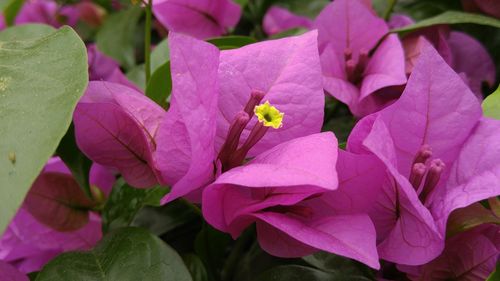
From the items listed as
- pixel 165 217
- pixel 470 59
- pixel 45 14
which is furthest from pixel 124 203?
pixel 45 14

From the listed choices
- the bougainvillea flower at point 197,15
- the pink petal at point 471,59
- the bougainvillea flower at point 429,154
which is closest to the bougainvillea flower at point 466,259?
the bougainvillea flower at point 429,154

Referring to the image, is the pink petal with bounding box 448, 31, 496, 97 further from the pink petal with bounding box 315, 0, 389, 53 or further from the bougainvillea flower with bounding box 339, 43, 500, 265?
the bougainvillea flower with bounding box 339, 43, 500, 265

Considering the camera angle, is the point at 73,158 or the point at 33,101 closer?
the point at 33,101

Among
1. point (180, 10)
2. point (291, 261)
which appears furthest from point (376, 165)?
point (180, 10)

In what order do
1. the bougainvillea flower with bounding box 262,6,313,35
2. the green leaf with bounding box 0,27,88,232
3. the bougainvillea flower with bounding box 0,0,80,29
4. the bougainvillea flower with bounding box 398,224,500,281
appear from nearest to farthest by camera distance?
the green leaf with bounding box 0,27,88,232 < the bougainvillea flower with bounding box 398,224,500,281 < the bougainvillea flower with bounding box 262,6,313,35 < the bougainvillea flower with bounding box 0,0,80,29

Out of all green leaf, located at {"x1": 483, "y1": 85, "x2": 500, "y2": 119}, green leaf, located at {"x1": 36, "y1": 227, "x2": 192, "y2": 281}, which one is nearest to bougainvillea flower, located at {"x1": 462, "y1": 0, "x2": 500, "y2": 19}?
green leaf, located at {"x1": 483, "y1": 85, "x2": 500, "y2": 119}

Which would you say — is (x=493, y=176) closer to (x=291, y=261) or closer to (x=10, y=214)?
(x=291, y=261)

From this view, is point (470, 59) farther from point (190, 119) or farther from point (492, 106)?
point (190, 119)
